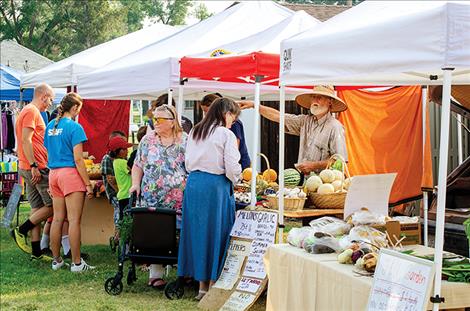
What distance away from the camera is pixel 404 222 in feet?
16.3

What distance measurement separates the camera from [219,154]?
6234 millimetres

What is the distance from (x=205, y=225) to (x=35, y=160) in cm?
315

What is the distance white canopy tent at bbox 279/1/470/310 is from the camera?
353 cm

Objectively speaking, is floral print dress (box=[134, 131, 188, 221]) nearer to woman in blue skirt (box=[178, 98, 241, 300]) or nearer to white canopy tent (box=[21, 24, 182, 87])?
A: woman in blue skirt (box=[178, 98, 241, 300])

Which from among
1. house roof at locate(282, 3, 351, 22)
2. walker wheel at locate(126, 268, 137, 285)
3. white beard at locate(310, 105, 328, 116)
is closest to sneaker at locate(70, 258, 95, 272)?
walker wheel at locate(126, 268, 137, 285)

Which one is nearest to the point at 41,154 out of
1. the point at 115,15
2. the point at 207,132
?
the point at 207,132

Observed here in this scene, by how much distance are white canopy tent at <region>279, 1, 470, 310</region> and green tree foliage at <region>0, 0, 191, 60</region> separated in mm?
40148

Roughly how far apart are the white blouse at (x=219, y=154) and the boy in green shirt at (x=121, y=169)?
1875 mm

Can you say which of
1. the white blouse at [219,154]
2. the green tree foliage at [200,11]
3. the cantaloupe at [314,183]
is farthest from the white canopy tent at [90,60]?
the green tree foliage at [200,11]

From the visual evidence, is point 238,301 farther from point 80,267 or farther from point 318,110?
point 80,267

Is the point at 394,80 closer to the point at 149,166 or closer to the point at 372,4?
the point at 372,4

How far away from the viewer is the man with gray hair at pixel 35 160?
8672 millimetres

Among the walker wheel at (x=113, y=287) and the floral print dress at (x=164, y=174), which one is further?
the walker wheel at (x=113, y=287)

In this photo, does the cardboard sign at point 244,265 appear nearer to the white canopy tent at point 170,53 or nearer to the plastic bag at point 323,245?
the plastic bag at point 323,245
